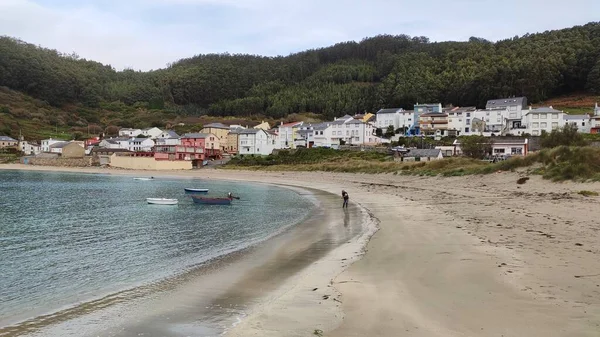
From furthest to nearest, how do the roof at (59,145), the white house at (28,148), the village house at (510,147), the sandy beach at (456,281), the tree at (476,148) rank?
the white house at (28,148) → the roof at (59,145) → the village house at (510,147) → the tree at (476,148) → the sandy beach at (456,281)

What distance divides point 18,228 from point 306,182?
34.4 m

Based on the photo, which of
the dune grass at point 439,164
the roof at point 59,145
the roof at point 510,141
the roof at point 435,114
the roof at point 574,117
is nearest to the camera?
the dune grass at point 439,164

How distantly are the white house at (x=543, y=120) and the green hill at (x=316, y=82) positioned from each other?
72.4ft

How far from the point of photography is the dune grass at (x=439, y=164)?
1069 inches

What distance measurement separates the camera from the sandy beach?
6961 millimetres

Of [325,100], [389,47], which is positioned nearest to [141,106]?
[325,100]

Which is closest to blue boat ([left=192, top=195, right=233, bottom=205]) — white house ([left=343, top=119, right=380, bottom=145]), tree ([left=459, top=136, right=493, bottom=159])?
tree ([left=459, top=136, right=493, bottom=159])

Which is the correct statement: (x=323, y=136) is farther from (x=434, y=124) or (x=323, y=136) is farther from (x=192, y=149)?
(x=192, y=149)

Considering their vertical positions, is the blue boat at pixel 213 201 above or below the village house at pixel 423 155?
below

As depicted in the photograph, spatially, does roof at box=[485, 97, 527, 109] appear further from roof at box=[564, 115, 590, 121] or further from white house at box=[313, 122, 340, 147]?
white house at box=[313, 122, 340, 147]

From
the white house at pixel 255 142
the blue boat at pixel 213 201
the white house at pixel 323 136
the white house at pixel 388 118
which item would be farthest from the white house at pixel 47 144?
the blue boat at pixel 213 201

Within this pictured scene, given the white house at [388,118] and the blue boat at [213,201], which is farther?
the white house at [388,118]

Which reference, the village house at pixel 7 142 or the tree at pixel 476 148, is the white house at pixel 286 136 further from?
the village house at pixel 7 142

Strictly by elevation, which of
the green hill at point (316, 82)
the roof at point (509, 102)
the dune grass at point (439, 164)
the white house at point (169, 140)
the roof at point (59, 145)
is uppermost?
the green hill at point (316, 82)
